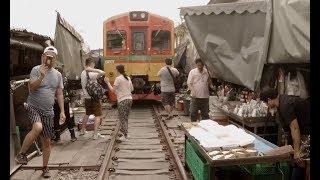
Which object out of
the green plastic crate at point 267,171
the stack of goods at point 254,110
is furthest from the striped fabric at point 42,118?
the stack of goods at point 254,110

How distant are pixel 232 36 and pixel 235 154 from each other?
2295mm

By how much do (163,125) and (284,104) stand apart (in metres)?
7.58

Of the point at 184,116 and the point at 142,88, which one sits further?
the point at 142,88

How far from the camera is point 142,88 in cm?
1759

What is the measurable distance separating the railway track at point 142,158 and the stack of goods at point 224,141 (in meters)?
1.39

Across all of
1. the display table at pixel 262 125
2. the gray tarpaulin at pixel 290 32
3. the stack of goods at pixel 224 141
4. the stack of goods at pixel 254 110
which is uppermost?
the gray tarpaulin at pixel 290 32

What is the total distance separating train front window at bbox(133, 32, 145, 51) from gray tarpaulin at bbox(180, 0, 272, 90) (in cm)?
1145

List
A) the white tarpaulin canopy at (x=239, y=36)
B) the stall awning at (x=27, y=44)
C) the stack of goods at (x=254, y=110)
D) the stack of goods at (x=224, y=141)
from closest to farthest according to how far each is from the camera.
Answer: the stack of goods at (x=224, y=141)
the white tarpaulin canopy at (x=239, y=36)
the stack of goods at (x=254, y=110)
the stall awning at (x=27, y=44)

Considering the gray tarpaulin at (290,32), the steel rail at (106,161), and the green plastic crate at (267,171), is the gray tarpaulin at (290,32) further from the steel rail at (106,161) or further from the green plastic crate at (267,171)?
the steel rail at (106,161)

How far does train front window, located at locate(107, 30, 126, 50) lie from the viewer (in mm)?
17984

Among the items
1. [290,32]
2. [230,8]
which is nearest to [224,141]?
[290,32]

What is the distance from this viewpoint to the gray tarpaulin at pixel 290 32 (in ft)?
15.4

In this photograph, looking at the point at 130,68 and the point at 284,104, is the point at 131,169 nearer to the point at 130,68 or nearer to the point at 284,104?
the point at 284,104

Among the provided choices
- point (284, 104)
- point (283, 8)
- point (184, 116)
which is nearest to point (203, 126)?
point (284, 104)
